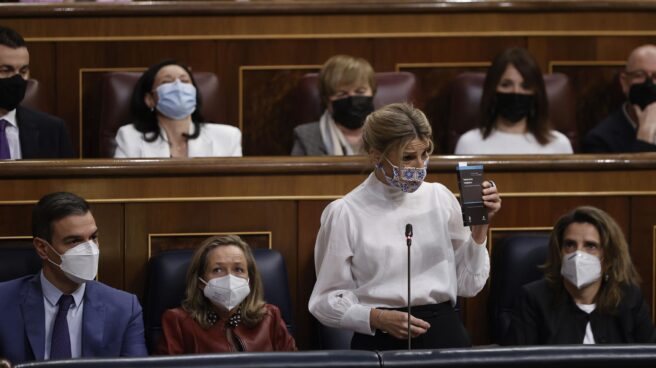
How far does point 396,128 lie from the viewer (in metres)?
1.71

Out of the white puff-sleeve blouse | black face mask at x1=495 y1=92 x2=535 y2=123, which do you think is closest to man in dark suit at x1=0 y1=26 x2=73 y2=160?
the white puff-sleeve blouse

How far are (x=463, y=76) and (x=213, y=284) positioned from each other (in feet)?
3.45

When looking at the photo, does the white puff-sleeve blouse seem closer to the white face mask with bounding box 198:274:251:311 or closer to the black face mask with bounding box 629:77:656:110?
the white face mask with bounding box 198:274:251:311

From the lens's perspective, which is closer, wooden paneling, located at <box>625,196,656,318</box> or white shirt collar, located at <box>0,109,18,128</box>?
wooden paneling, located at <box>625,196,656,318</box>

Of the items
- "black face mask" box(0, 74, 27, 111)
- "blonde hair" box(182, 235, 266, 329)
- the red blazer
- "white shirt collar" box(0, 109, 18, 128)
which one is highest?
"black face mask" box(0, 74, 27, 111)

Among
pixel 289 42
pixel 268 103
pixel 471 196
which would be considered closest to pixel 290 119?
pixel 268 103

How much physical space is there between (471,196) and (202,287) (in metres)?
0.49

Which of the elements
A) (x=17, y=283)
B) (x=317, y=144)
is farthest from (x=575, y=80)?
(x=17, y=283)

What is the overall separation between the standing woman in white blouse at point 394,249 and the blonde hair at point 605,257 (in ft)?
0.94

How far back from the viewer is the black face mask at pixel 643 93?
8.61 feet

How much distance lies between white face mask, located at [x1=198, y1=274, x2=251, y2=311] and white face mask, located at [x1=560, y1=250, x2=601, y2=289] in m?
0.54

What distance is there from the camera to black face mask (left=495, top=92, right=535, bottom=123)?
2551mm

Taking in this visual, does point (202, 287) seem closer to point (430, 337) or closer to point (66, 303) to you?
point (66, 303)

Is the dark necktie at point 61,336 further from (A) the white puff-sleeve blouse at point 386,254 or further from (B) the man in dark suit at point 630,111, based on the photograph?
(B) the man in dark suit at point 630,111
